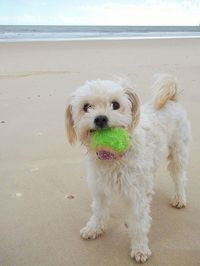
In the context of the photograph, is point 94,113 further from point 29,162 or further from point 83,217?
point 29,162

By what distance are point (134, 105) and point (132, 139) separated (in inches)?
8.5

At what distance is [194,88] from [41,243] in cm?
455

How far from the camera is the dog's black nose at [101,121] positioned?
2.37m

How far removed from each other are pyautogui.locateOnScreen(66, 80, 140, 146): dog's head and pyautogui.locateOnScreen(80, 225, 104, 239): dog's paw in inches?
28.0

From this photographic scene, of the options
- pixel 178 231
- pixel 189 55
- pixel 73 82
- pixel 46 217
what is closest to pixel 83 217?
pixel 46 217

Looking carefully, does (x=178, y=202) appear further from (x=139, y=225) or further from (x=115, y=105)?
(x=115, y=105)

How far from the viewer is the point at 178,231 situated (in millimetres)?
2912

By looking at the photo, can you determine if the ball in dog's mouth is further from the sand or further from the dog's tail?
the dog's tail

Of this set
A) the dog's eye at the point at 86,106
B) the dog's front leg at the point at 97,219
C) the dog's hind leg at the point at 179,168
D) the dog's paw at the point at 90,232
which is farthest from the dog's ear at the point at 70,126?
the dog's hind leg at the point at 179,168

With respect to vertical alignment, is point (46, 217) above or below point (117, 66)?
below

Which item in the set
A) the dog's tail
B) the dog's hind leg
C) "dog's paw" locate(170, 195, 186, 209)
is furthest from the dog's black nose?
"dog's paw" locate(170, 195, 186, 209)

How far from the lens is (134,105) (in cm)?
256

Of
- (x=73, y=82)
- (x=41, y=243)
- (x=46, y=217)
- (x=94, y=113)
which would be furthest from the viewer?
(x=73, y=82)

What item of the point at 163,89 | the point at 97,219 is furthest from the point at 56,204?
the point at 163,89
